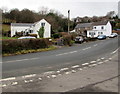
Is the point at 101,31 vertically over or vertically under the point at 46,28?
under

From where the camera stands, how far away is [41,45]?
21.5 m

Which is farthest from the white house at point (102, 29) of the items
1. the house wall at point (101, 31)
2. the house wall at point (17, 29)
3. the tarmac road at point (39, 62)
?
the tarmac road at point (39, 62)

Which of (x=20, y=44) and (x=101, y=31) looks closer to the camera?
(x=20, y=44)

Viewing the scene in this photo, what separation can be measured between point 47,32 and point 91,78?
47486 mm

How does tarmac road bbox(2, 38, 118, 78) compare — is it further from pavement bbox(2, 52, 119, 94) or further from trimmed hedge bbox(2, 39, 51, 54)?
trimmed hedge bbox(2, 39, 51, 54)

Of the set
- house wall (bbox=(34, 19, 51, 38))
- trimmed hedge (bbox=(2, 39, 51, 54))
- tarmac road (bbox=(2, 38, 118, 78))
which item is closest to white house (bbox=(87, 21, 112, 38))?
house wall (bbox=(34, 19, 51, 38))

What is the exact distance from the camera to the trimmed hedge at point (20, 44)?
17.5 metres

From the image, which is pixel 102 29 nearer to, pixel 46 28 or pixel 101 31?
pixel 101 31

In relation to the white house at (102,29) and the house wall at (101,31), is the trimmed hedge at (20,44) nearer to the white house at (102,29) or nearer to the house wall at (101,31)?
the house wall at (101,31)

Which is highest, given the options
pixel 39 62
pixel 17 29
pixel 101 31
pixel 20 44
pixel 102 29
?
pixel 102 29

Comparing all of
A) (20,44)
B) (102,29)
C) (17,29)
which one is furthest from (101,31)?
(20,44)

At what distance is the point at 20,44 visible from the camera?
18.8 metres

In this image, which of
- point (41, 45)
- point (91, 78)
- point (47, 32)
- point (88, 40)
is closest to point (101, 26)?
point (47, 32)

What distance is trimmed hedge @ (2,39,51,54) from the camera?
17508 millimetres
